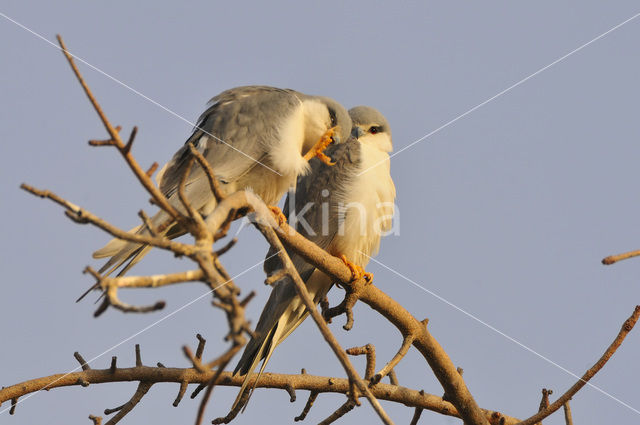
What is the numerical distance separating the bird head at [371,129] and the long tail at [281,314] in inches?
48.8

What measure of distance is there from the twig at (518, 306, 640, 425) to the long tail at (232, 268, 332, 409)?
166 cm

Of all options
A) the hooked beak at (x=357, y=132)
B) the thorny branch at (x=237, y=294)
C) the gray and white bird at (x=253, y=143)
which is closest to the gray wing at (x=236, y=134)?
the gray and white bird at (x=253, y=143)

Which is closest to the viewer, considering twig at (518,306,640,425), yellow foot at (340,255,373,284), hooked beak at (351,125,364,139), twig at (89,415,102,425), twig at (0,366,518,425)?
twig at (518,306,640,425)

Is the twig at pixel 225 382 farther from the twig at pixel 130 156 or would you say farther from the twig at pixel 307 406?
the twig at pixel 130 156

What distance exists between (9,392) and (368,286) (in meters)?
1.92

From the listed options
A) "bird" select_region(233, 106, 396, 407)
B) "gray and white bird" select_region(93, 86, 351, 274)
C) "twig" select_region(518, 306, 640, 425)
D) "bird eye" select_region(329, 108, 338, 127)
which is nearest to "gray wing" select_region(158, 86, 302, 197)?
"gray and white bird" select_region(93, 86, 351, 274)

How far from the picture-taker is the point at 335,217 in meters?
5.08

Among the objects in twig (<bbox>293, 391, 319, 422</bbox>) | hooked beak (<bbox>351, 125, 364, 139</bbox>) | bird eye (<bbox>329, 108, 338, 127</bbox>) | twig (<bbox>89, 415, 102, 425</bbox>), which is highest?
bird eye (<bbox>329, 108, 338, 127</bbox>)

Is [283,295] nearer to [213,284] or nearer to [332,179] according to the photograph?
[332,179]

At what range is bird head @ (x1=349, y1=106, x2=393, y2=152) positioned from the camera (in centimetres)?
564

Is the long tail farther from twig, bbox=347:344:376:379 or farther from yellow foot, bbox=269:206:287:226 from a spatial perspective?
twig, bbox=347:344:376:379

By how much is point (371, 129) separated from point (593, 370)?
2909 millimetres

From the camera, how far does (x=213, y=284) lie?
1727 millimetres

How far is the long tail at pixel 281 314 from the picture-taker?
178 inches
